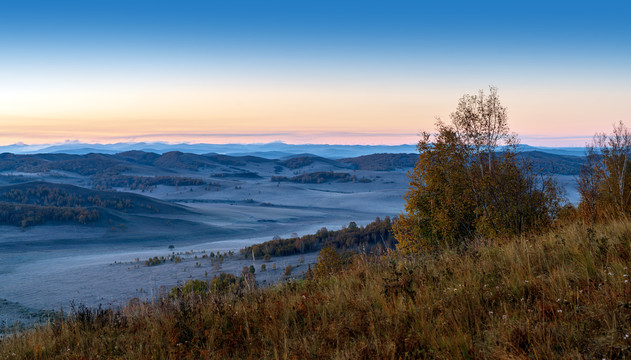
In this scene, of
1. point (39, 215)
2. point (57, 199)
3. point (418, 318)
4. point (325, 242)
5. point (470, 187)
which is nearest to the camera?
point (418, 318)

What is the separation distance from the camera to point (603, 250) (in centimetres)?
453

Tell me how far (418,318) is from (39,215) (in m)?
54.5

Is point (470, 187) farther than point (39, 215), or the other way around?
point (39, 215)

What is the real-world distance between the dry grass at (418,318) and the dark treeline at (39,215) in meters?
48.6

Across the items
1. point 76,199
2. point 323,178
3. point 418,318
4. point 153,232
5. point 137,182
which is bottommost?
point 153,232

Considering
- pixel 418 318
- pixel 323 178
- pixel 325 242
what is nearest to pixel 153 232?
pixel 325 242

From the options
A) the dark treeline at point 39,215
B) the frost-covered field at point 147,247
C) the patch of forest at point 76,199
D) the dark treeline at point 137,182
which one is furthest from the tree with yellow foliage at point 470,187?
the dark treeline at point 137,182

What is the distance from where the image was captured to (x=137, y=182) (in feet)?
361

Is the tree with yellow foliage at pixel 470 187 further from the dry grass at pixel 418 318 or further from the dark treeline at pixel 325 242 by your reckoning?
the dry grass at pixel 418 318

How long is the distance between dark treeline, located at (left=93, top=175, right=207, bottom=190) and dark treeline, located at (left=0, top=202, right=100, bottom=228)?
54.2m

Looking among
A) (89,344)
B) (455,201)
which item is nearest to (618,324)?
(89,344)

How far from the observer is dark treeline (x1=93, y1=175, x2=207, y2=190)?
105 meters

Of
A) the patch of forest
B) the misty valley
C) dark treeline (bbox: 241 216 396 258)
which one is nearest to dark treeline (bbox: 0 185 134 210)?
the patch of forest

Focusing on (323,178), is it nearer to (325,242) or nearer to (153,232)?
A: (153,232)
